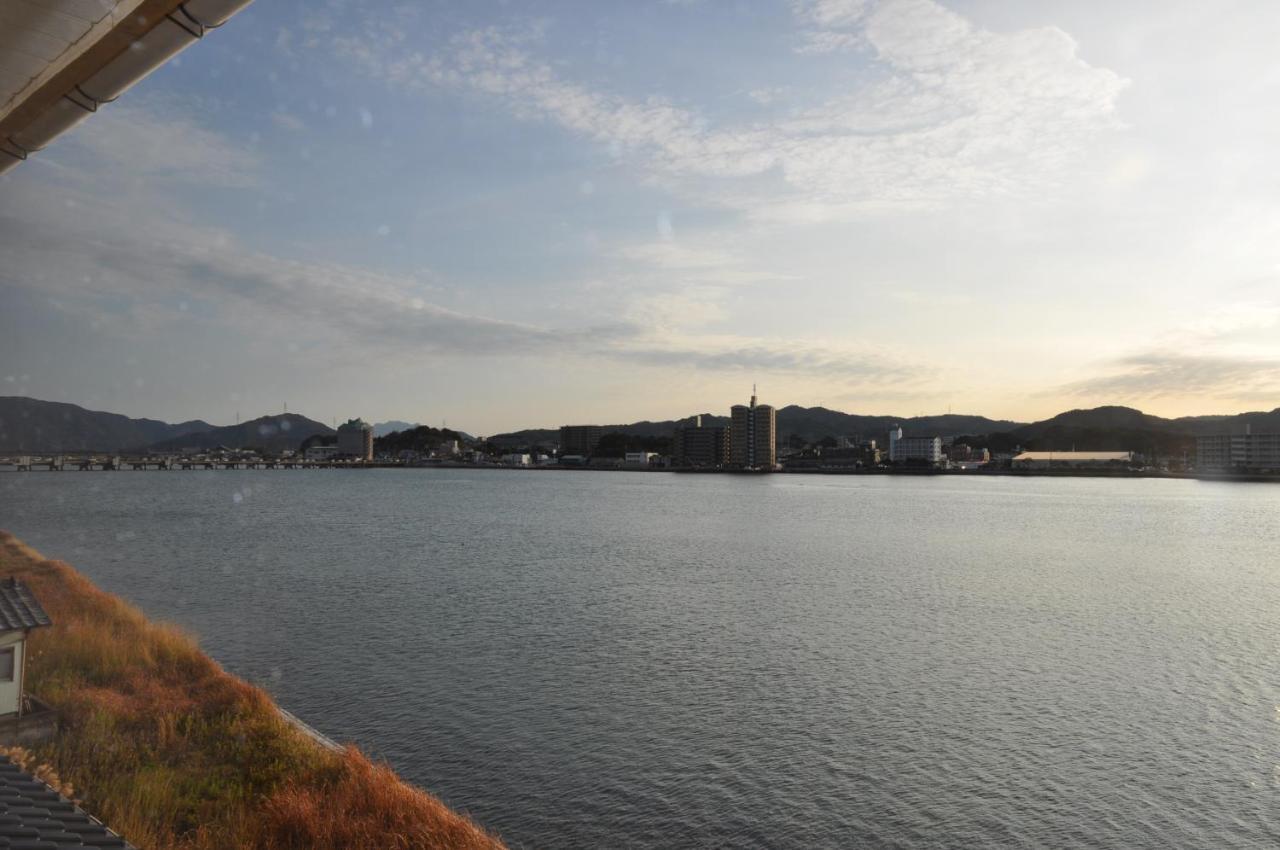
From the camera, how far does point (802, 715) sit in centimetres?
3012

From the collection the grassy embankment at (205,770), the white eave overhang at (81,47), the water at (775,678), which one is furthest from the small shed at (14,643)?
the white eave overhang at (81,47)

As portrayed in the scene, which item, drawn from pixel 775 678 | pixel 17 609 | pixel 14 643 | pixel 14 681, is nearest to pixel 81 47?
pixel 14 643

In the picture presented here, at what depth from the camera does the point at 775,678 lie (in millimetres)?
35125

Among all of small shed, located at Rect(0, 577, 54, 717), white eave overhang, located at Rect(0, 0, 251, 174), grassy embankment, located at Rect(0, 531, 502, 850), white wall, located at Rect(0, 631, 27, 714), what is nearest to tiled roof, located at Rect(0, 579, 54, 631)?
small shed, located at Rect(0, 577, 54, 717)

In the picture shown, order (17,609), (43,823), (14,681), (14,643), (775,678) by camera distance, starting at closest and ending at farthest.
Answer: (43,823), (14,643), (14,681), (17,609), (775,678)

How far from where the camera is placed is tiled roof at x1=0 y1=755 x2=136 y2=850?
745cm

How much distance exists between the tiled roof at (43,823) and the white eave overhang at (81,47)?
936 centimetres

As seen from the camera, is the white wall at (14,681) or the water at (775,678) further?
the water at (775,678)

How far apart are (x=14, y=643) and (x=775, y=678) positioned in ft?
93.9

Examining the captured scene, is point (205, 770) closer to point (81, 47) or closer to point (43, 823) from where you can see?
point (43, 823)

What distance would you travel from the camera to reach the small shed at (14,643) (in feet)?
64.6

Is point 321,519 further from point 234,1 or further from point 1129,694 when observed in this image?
point 234,1

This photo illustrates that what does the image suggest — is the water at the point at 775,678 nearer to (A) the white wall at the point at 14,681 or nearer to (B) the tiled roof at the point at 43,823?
(A) the white wall at the point at 14,681

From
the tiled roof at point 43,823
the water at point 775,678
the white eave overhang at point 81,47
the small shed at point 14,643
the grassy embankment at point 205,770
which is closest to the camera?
the tiled roof at point 43,823
